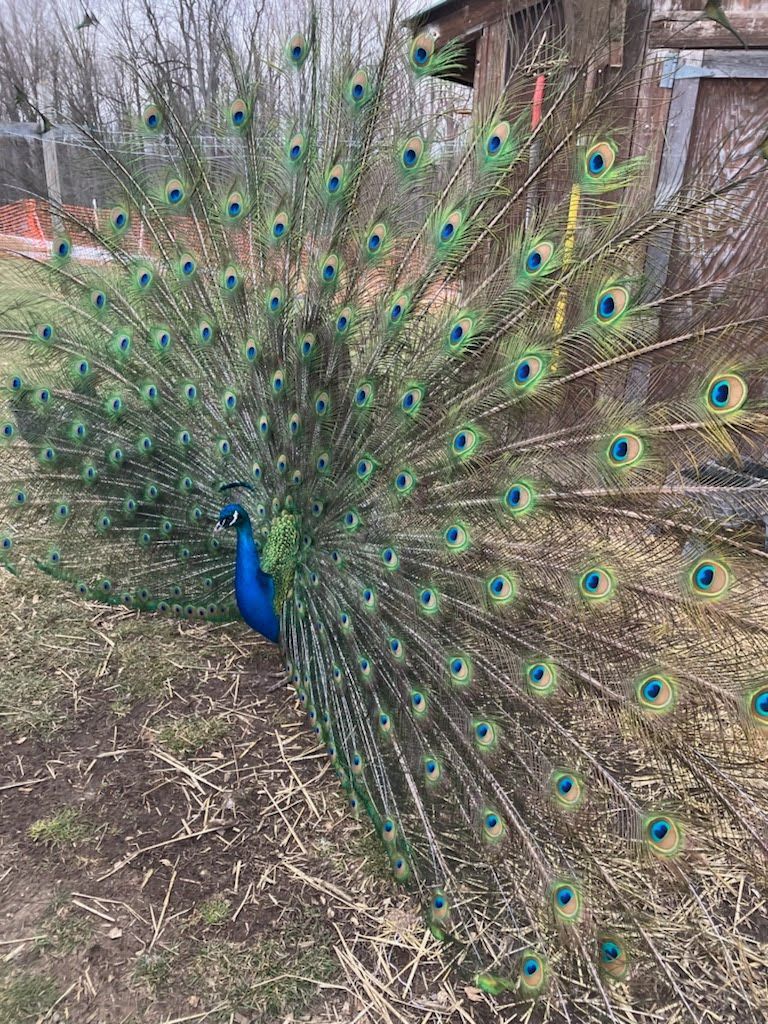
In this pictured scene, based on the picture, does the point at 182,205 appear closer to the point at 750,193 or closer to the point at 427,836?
the point at 750,193

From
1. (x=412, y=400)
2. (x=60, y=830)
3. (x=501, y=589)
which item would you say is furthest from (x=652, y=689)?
(x=60, y=830)

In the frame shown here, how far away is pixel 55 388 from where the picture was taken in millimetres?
3008

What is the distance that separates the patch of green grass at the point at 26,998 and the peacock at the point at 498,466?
0.94m

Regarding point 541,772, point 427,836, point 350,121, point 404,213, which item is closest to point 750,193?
point 404,213

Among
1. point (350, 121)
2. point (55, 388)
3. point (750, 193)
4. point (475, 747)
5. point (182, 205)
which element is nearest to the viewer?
point (750, 193)

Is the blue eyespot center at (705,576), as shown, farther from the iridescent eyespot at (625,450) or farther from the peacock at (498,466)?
the iridescent eyespot at (625,450)

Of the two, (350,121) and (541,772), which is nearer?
(541,772)

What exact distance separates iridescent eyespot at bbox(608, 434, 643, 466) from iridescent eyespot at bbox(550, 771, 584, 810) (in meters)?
0.79

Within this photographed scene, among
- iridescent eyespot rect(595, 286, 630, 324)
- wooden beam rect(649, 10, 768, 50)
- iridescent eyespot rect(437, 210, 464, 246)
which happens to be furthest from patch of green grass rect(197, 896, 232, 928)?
wooden beam rect(649, 10, 768, 50)

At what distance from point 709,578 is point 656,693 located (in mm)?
299

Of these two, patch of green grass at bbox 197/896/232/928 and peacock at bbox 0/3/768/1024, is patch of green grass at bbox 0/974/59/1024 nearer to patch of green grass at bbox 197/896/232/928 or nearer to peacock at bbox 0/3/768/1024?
patch of green grass at bbox 197/896/232/928

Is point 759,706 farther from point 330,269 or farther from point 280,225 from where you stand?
point 280,225

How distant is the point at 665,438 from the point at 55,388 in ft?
8.21

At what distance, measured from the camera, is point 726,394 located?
1.62 meters
